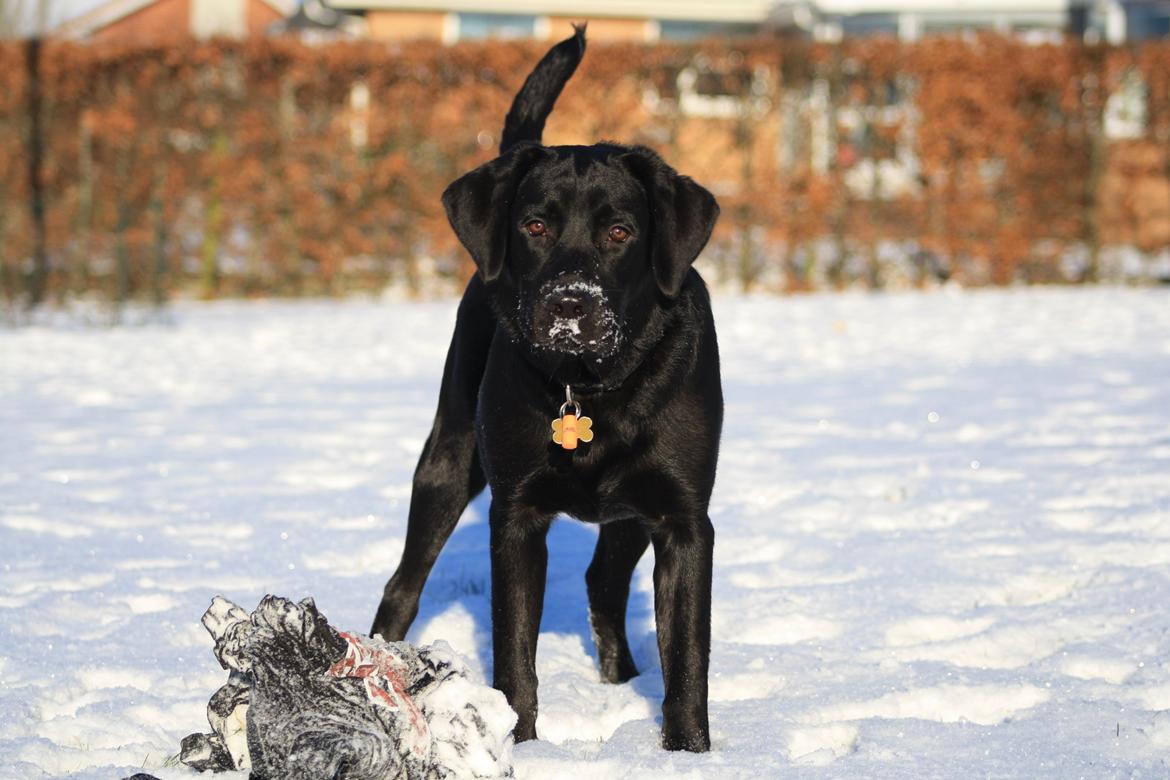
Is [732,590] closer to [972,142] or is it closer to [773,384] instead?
[773,384]

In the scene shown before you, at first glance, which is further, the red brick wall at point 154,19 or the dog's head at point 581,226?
the red brick wall at point 154,19

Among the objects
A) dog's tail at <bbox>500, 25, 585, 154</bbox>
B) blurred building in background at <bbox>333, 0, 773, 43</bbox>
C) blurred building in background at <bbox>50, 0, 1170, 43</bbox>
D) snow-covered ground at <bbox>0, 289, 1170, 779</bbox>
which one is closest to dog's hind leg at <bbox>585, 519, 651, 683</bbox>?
snow-covered ground at <bbox>0, 289, 1170, 779</bbox>

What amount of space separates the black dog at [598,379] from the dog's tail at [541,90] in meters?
0.83

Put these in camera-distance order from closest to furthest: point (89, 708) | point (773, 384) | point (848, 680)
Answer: point (89, 708), point (848, 680), point (773, 384)

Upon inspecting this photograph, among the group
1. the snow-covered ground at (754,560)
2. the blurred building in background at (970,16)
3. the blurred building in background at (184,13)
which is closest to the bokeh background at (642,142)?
the snow-covered ground at (754,560)

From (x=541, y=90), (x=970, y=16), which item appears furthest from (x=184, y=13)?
(x=541, y=90)

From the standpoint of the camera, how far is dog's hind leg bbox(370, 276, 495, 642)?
3.71 metres

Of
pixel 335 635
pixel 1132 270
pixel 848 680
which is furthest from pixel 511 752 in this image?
pixel 1132 270

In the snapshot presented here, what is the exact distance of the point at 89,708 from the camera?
3127 millimetres

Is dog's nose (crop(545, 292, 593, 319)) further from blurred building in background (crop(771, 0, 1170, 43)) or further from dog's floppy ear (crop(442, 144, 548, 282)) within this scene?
blurred building in background (crop(771, 0, 1170, 43))

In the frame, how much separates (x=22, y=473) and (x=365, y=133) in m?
9.12

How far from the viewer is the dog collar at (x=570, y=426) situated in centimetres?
299

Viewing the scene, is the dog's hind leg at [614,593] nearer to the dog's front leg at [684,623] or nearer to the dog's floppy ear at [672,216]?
the dog's front leg at [684,623]

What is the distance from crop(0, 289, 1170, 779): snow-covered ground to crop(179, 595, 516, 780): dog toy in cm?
19
